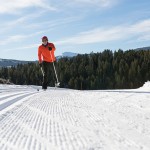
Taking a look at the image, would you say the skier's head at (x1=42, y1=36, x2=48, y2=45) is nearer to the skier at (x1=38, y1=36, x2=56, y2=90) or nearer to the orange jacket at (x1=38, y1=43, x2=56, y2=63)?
the skier at (x1=38, y1=36, x2=56, y2=90)

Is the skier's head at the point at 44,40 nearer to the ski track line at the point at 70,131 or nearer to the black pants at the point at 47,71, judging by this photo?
the black pants at the point at 47,71

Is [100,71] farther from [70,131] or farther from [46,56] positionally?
[70,131]

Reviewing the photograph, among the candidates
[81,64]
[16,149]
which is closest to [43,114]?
[16,149]

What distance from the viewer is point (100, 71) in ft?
481

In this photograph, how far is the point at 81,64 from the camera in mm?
153125

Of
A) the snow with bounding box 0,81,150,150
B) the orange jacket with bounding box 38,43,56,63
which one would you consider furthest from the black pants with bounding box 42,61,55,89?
the snow with bounding box 0,81,150,150

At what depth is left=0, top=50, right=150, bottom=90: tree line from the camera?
13388cm

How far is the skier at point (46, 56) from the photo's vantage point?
506 inches

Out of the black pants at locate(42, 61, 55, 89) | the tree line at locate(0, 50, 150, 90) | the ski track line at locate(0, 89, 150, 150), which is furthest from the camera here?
the tree line at locate(0, 50, 150, 90)

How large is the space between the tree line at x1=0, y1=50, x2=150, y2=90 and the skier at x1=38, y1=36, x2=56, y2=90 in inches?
4421

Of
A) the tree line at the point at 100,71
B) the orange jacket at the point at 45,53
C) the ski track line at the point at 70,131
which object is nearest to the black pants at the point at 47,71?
the orange jacket at the point at 45,53

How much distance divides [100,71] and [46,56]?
13413 cm

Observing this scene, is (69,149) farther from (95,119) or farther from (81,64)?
(81,64)

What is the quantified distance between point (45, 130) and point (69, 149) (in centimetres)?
95
